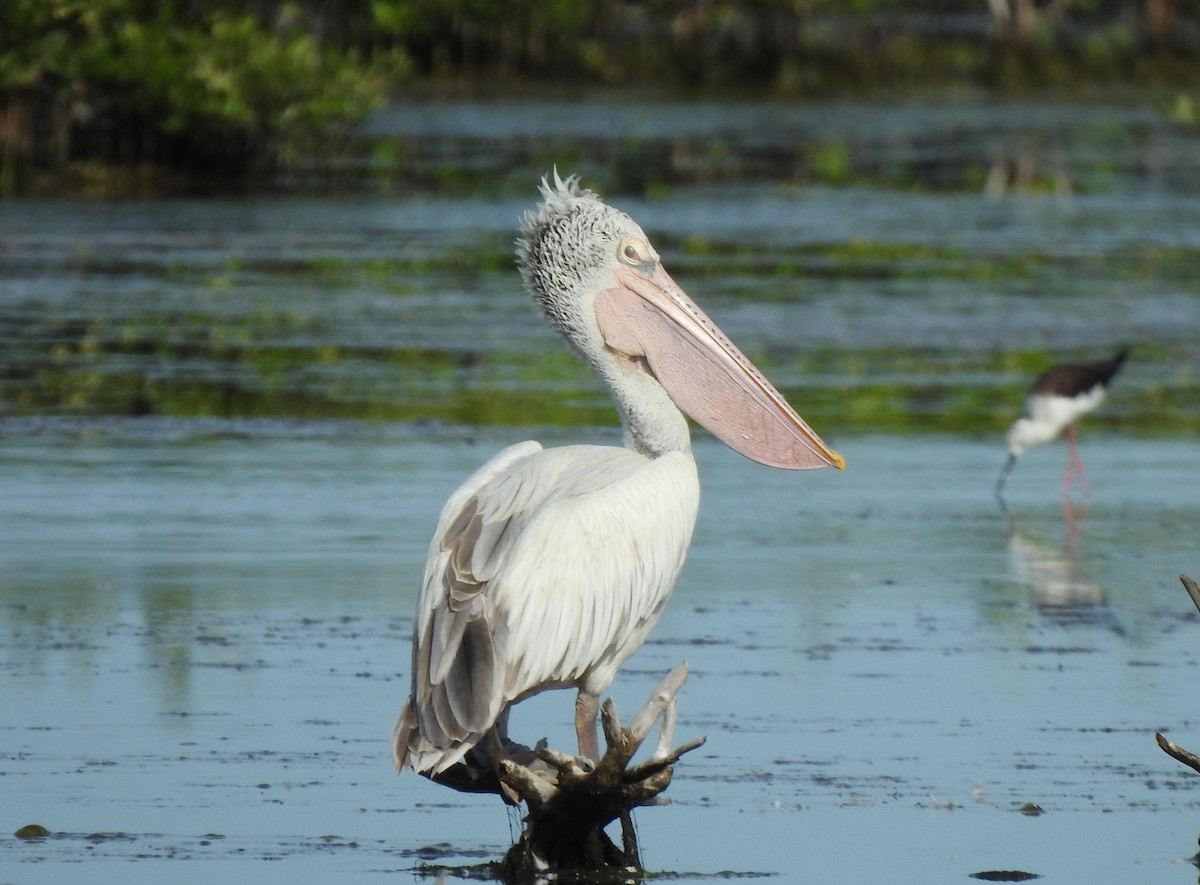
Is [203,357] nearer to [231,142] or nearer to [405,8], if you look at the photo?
[231,142]

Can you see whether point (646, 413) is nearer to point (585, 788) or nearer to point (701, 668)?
point (585, 788)

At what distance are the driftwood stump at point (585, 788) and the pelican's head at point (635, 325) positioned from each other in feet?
2.96

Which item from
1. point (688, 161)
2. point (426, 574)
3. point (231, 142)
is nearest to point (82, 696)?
point (426, 574)

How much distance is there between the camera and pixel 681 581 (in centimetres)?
759

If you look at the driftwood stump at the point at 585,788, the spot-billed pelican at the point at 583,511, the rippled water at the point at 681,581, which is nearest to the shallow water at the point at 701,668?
the rippled water at the point at 681,581

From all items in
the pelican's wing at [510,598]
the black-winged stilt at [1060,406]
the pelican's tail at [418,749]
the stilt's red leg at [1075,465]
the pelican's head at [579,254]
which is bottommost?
the stilt's red leg at [1075,465]

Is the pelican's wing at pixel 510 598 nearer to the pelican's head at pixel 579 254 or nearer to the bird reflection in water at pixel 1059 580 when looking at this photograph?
the pelican's head at pixel 579 254

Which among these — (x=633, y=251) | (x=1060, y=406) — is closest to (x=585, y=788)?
(x=633, y=251)

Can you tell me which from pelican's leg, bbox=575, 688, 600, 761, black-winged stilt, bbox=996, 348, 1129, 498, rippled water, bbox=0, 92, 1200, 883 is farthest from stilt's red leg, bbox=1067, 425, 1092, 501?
pelican's leg, bbox=575, 688, 600, 761

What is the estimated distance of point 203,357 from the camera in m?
12.2

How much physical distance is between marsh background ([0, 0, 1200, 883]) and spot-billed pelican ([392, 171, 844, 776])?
45 cm

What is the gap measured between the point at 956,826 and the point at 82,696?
2231 millimetres

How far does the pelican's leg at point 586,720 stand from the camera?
5.10 m

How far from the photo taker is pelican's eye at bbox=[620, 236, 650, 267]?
554 cm
